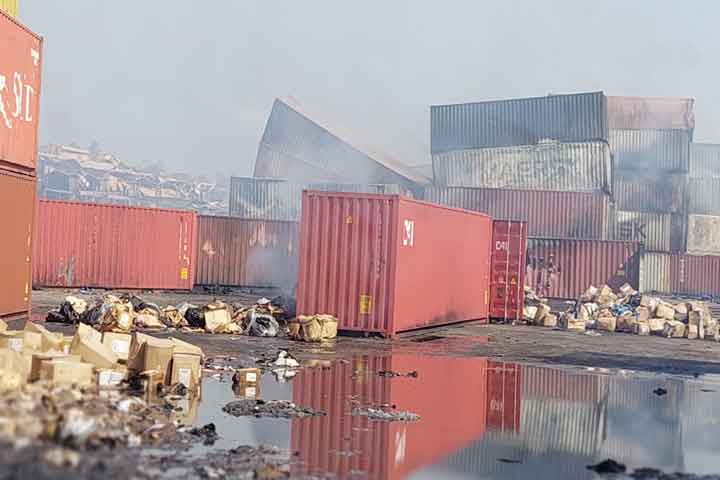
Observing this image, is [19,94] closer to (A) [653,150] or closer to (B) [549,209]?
(B) [549,209]

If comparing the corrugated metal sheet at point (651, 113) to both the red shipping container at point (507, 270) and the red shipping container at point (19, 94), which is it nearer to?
the red shipping container at point (507, 270)

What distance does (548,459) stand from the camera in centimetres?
944

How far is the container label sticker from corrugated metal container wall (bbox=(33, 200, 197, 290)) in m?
14.3

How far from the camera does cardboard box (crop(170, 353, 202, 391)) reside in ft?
38.5

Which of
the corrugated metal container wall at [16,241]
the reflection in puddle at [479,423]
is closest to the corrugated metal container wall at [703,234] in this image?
the reflection in puddle at [479,423]

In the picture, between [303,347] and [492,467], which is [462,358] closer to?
[303,347]

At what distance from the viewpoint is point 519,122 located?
5462 cm

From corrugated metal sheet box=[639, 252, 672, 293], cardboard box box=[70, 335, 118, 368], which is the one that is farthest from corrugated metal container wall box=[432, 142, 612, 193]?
cardboard box box=[70, 335, 118, 368]

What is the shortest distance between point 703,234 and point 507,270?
35.2m

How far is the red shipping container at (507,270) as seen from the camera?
28.0m

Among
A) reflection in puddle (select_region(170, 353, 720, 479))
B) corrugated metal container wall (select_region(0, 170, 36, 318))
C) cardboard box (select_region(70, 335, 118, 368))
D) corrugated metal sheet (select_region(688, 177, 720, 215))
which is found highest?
corrugated metal sheet (select_region(688, 177, 720, 215))

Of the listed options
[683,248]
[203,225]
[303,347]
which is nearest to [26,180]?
[303,347]

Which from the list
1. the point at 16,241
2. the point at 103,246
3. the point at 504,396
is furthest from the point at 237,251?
the point at 504,396

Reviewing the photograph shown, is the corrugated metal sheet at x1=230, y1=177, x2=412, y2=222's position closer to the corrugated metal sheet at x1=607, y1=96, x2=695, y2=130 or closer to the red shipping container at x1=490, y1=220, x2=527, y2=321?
the corrugated metal sheet at x1=607, y1=96, x2=695, y2=130
